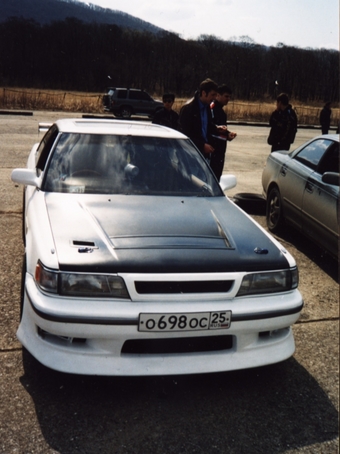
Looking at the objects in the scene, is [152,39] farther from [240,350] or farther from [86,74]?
[240,350]

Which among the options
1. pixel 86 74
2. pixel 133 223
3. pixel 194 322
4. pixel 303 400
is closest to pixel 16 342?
pixel 133 223

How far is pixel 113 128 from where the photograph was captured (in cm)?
478

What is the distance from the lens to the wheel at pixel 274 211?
671cm

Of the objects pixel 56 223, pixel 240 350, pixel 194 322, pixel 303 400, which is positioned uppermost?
pixel 56 223

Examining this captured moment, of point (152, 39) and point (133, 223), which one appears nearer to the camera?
point (133, 223)

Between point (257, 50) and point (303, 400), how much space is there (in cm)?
9139

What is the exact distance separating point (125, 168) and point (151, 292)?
162cm

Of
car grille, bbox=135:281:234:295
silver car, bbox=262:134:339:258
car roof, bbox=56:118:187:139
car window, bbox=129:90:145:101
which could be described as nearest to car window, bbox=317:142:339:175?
silver car, bbox=262:134:339:258

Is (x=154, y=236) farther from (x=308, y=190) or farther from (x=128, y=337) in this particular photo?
(x=308, y=190)

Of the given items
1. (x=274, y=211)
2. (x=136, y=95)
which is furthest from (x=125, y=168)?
(x=136, y=95)

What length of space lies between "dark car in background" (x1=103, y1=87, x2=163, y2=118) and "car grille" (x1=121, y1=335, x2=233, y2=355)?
28229 mm

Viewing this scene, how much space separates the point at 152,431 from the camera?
278cm

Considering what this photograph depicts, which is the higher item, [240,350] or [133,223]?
[133,223]

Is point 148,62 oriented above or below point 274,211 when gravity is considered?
above
